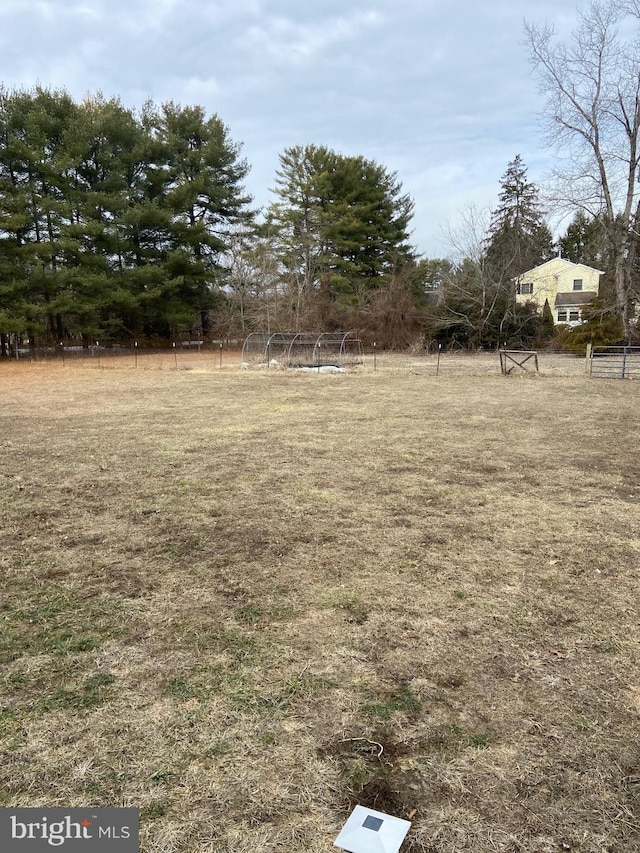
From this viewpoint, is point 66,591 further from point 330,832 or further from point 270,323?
point 270,323

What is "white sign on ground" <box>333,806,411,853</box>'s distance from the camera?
1.40 metres

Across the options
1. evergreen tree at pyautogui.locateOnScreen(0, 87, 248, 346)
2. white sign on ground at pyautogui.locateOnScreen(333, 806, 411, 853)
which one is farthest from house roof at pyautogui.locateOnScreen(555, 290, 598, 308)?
white sign on ground at pyautogui.locateOnScreen(333, 806, 411, 853)

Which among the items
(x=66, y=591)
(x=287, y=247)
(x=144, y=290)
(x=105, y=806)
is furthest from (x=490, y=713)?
(x=287, y=247)

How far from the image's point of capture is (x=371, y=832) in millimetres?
1446

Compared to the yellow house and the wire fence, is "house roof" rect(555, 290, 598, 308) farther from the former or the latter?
the wire fence

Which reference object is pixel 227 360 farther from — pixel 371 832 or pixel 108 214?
pixel 371 832

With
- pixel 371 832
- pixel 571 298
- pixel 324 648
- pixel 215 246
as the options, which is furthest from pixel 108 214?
pixel 571 298

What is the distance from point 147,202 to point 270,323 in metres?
8.41

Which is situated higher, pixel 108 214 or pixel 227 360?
pixel 108 214

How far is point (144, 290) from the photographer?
1037 inches

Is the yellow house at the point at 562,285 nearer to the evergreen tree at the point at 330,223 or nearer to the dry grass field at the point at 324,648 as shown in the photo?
the evergreen tree at the point at 330,223

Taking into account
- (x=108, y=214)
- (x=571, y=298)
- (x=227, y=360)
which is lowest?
(x=227, y=360)

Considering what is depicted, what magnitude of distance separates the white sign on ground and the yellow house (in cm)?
3871

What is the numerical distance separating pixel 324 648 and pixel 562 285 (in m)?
41.7
